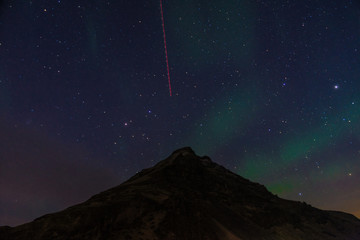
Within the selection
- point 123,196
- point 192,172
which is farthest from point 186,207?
point 192,172

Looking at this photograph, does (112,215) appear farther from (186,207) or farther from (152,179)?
(152,179)

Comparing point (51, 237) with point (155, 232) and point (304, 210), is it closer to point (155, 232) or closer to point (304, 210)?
point (155, 232)

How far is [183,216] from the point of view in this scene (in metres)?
25.6

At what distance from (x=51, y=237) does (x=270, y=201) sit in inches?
1482

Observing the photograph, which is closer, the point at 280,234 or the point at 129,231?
the point at 129,231

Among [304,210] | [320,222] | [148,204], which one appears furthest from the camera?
[304,210]

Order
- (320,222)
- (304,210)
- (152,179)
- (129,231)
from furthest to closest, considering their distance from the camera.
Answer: (304,210) < (320,222) < (152,179) < (129,231)

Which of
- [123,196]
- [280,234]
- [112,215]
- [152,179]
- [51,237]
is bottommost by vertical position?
[280,234]

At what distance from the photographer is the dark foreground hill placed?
21.3 metres

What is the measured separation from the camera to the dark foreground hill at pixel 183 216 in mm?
21312

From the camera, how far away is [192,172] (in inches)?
1596

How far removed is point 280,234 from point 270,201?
1201 cm

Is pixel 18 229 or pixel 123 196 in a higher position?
pixel 123 196

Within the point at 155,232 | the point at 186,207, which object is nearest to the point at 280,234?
the point at 186,207
